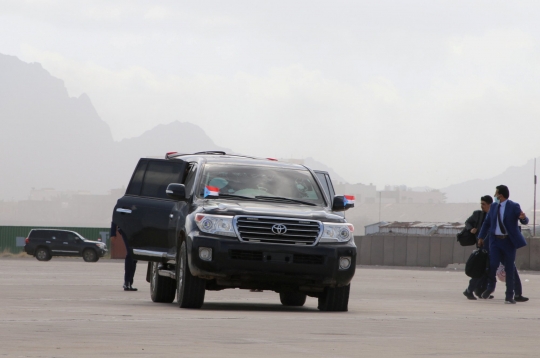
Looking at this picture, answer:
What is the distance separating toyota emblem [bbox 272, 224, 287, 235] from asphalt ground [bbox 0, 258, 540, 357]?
889mm

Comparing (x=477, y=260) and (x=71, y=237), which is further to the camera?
(x=71, y=237)

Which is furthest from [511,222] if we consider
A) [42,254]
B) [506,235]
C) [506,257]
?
[42,254]

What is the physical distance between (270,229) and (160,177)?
8.37 feet

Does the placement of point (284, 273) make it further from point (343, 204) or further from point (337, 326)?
point (337, 326)

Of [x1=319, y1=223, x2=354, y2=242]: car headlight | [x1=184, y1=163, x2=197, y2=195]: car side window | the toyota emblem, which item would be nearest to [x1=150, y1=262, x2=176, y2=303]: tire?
[x1=184, y1=163, x2=197, y2=195]: car side window

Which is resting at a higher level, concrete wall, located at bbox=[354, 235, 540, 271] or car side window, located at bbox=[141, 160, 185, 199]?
car side window, located at bbox=[141, 160, 185, 199]

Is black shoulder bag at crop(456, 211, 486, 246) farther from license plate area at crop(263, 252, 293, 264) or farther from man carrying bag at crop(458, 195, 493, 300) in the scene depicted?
license plate area at crop(263, 252, 293, 264)

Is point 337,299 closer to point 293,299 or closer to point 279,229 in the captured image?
point 279,229

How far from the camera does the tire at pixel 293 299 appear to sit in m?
15.2

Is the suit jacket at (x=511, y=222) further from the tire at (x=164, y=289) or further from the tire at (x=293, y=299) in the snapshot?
the tire at (x=164, y=289)

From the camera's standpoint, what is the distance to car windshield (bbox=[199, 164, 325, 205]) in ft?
44.9

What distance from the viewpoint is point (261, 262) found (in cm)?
1277

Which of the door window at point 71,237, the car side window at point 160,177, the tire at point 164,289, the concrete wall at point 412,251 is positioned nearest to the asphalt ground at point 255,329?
the tire at point 164,289

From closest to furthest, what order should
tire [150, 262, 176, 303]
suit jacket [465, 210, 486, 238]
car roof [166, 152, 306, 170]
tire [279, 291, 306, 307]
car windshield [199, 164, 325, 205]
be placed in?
car windshield [199, 164, 325, 205]
car roof [166, 152, 306, 170]
tire [150, 262, 176, 303]
tire [279, 291, 306, 307]
suit jacket [465, 210, 486, 238]
